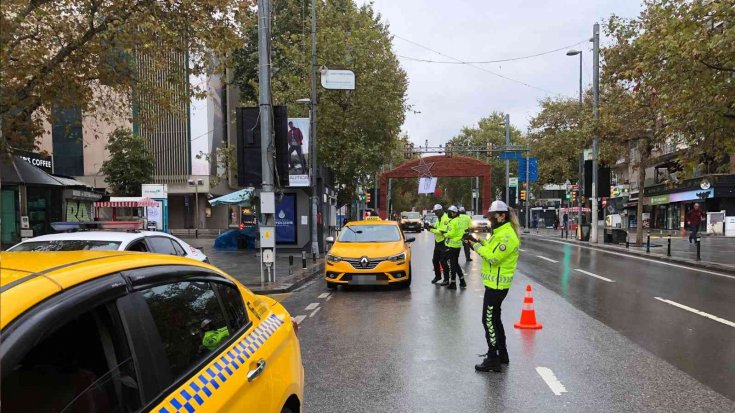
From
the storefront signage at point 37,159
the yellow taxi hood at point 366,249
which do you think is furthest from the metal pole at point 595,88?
the storefront signage at point 37,159

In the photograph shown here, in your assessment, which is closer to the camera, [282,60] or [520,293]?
[520,293]

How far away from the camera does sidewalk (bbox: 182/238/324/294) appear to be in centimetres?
1232

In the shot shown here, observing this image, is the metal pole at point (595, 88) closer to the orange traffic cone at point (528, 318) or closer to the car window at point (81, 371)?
the orange traffic cone at point (528, 318)

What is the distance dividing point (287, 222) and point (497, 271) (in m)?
17.3

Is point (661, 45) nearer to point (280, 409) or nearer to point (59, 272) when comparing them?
point (280, 409)

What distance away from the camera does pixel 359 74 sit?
2406 centimetres

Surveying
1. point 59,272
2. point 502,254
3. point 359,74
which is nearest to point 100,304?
point 59,272

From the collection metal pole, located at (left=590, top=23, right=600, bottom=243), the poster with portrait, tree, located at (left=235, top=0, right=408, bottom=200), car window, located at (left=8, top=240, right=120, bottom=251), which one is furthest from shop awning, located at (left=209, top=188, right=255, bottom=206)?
metal pole, located at (left=590, top=23, right=600, bottom=243)

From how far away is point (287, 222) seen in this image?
2239 cm

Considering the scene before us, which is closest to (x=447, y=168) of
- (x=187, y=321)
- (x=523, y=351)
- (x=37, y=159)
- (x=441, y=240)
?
(x=37, y=159)

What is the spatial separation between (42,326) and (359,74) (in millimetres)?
23295

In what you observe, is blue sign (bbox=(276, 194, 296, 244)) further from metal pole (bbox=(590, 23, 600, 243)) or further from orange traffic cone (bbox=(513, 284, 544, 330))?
metal pole (bbox=(590, 23, 600, 243))

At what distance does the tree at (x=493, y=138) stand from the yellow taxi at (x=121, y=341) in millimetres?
68250

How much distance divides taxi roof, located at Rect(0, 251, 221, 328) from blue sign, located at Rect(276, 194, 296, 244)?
786 inches
